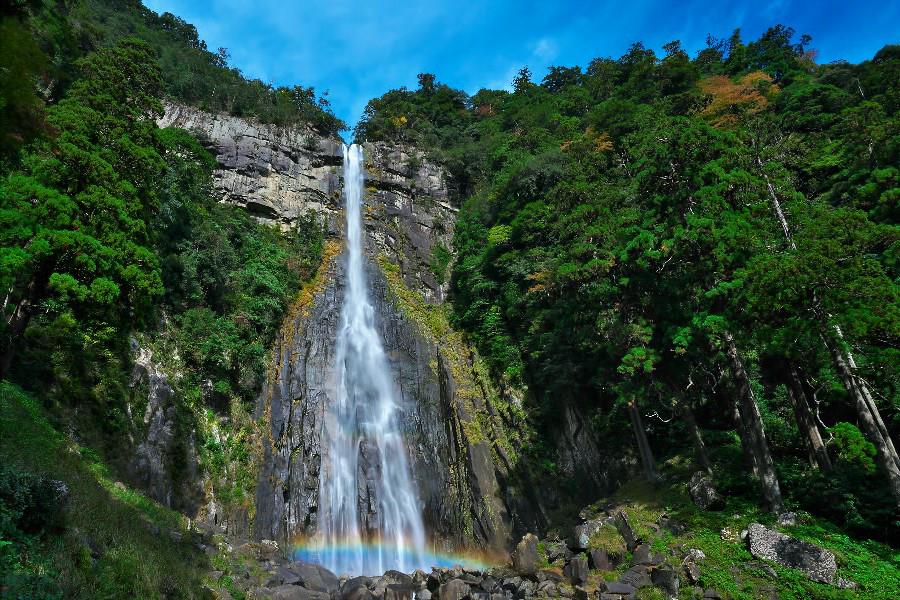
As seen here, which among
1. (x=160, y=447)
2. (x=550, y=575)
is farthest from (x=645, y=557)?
(x=160, y=447)

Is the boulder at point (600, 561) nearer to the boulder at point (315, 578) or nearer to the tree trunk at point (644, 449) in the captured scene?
the tree trunk at point (644, 449)

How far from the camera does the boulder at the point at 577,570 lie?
39.9 feet

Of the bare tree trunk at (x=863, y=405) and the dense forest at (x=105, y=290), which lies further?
the bare tree trunk at (x=863, y=405)

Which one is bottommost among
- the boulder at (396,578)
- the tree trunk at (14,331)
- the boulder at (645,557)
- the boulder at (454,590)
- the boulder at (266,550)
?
A: the boulder at (454,590)

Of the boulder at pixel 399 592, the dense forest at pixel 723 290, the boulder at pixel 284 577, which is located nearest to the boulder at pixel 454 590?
the boulder at pixel 399 592

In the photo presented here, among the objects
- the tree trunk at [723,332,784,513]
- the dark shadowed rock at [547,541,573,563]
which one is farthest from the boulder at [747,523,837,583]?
the dark shadowed rock at [547,541,573,563]

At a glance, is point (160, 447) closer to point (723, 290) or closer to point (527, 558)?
point (527, 558)

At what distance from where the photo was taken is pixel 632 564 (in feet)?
39.2

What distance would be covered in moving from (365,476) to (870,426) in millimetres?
16803

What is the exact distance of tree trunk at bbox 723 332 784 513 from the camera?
1187 centimetres

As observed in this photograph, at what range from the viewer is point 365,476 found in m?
20.1

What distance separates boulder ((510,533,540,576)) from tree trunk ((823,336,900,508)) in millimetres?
8714

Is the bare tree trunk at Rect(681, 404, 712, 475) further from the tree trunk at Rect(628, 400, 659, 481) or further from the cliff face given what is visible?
the cliff face

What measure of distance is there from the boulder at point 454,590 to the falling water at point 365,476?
Answer: 5.09 metres
